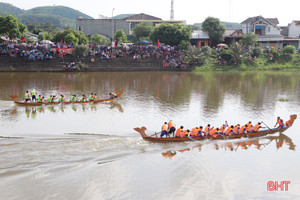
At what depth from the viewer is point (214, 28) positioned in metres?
50.1

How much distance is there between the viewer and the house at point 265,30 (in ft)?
170

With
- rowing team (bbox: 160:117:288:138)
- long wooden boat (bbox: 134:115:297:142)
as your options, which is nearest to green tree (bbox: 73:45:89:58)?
long wooden boat (bbox: 134:115:297:142)

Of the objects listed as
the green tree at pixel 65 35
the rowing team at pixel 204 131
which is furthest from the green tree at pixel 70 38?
the rowing team at pixel 204 131

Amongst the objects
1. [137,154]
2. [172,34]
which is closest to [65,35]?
[172,34]

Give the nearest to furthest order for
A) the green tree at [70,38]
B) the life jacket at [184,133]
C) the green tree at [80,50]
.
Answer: the life jacket at [184,133]
the green tree at [80,50]
the green tree at [70,38]

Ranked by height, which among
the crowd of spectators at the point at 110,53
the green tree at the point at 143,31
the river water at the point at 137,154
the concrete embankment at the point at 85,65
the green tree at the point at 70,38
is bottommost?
the river water at the point at 137,154

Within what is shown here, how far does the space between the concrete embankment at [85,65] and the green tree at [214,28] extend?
1256 centimetres

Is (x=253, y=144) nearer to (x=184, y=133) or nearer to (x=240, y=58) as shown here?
(x=184, y=133)

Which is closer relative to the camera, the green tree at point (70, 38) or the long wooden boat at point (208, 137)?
the long wooden boat at point (208, 137)

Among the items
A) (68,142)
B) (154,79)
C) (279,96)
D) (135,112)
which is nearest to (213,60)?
(154,79)

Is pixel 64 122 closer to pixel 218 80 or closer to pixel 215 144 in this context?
pixel 215 144

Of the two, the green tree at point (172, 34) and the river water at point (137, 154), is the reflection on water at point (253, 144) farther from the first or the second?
the green tree at point (172, 34)

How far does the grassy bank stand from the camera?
4322cm

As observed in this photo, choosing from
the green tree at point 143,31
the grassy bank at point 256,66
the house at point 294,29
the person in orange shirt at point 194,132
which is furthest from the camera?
the green tree at point 143,31
